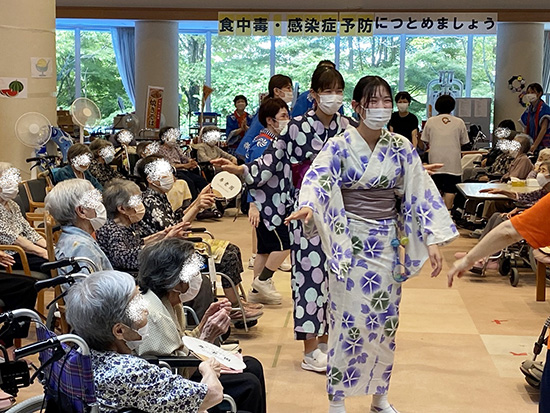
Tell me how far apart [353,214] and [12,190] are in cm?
224

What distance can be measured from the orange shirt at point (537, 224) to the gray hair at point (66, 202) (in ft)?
7.01

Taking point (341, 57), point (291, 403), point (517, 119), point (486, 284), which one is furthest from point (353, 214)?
point (341, 57)

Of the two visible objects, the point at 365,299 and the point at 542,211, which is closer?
the point at 542,211

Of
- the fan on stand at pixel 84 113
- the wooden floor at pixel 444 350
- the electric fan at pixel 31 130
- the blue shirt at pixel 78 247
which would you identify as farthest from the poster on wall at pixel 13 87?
Result: the blue shirt at pixel 78 247

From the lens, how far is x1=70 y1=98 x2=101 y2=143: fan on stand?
7543 mm

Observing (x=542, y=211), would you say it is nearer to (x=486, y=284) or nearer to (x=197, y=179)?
(x=486, y=284)

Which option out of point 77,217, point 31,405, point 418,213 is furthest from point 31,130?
point 31,405

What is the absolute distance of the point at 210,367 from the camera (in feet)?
8.19

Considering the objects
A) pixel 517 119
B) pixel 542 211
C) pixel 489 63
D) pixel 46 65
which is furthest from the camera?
pixel 489 63

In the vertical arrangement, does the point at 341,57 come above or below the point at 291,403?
above

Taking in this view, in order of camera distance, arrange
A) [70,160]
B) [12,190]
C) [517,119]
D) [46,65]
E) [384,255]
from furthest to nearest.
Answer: [517,119] → [46,65] → [70,160] → [12,190] → [384,255]

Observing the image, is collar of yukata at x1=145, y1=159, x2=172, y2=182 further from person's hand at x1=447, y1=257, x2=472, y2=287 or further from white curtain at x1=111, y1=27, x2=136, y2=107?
white curtain at x1=111, y1=27, x2=136, y2=107

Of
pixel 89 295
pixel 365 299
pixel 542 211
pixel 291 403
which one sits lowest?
pixel 291 403

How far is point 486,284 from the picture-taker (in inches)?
252
